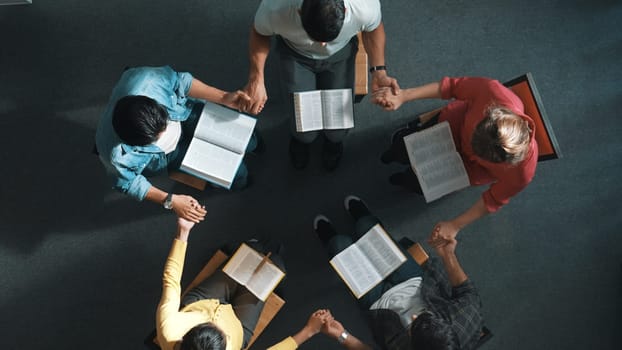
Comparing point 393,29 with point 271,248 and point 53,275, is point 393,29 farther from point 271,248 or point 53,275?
point 53,275

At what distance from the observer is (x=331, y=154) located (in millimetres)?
3076

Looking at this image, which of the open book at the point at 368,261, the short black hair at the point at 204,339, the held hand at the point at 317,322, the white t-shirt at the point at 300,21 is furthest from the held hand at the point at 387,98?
the short black hair at the point at 204,339

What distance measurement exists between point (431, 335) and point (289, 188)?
1543 millimetres

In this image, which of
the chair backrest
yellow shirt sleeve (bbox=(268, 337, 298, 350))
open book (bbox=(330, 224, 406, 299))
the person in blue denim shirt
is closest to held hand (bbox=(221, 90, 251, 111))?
the person in blue denim shirt

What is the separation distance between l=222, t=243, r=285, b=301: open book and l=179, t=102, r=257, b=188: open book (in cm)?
49

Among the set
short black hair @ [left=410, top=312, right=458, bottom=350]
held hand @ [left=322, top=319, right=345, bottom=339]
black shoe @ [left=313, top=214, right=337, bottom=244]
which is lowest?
held hand @ [left=322, top=319, right=345, bottom=339]

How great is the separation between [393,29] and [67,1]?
250 centimetres

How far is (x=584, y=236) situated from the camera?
3215 millimetres

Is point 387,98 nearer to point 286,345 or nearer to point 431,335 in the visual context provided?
point 431,335

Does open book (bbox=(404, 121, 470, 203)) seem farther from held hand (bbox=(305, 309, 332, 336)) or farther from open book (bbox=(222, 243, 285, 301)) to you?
open book (bbox=(222, 243, 285, 301))

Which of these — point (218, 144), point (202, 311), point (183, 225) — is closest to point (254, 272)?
point (202, 311)

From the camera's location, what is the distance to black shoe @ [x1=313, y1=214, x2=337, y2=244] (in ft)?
9.96

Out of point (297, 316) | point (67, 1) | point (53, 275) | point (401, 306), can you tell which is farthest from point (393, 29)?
point (53, 275)

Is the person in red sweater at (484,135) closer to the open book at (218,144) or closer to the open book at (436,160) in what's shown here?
the open book at (436,160)
